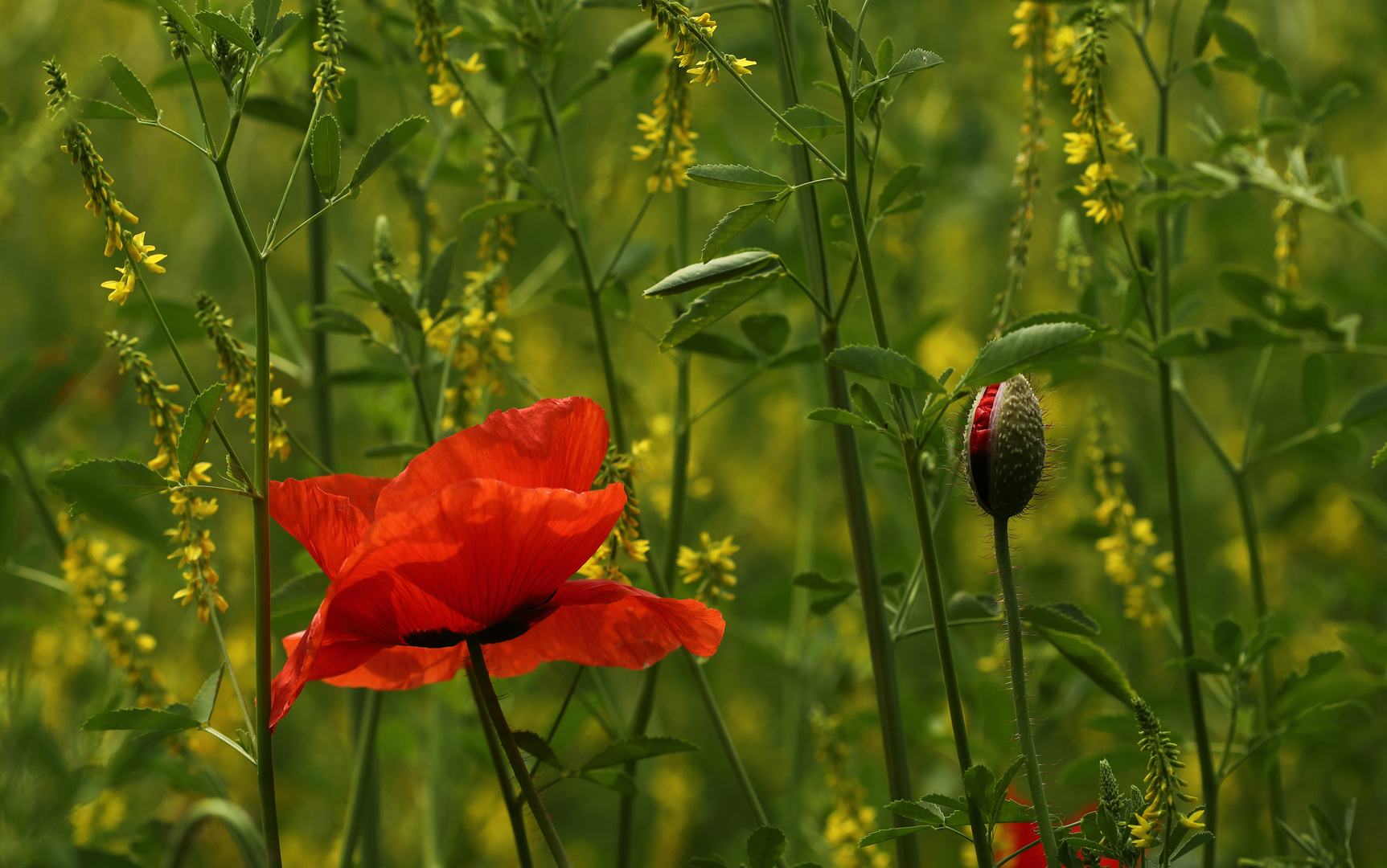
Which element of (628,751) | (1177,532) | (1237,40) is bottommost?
(628,751)

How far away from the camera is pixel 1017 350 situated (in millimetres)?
569

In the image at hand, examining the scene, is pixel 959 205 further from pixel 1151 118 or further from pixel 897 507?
pixel 1151 118

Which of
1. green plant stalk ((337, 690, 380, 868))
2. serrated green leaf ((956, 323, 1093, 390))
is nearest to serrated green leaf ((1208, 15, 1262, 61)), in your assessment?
serrated green leaf ((956, 323, 1093, 390))

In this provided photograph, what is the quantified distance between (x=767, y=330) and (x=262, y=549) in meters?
0.48

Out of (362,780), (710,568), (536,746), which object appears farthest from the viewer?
(362,780)

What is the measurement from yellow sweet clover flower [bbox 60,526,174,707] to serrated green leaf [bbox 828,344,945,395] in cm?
57

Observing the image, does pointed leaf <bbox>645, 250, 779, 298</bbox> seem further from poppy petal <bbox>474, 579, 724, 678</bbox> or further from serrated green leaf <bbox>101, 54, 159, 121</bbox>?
serrated green leaf <bbox>101, 54, 159, 121</bbox>

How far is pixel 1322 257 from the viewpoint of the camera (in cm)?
278

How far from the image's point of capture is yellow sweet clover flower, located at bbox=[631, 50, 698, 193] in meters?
0.82

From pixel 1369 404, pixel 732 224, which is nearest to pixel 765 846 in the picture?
pixel 732 224

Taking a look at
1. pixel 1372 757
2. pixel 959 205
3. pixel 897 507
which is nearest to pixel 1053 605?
pixel 897 507

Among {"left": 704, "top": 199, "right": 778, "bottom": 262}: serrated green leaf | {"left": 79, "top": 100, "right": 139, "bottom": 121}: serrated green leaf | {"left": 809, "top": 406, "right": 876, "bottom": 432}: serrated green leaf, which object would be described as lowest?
{"left": 809, "top": 406, "right": 876, "bottom": 432}: serrated green leaf

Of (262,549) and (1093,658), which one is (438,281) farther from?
(1093,658)

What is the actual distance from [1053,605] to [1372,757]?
1.14 metres
